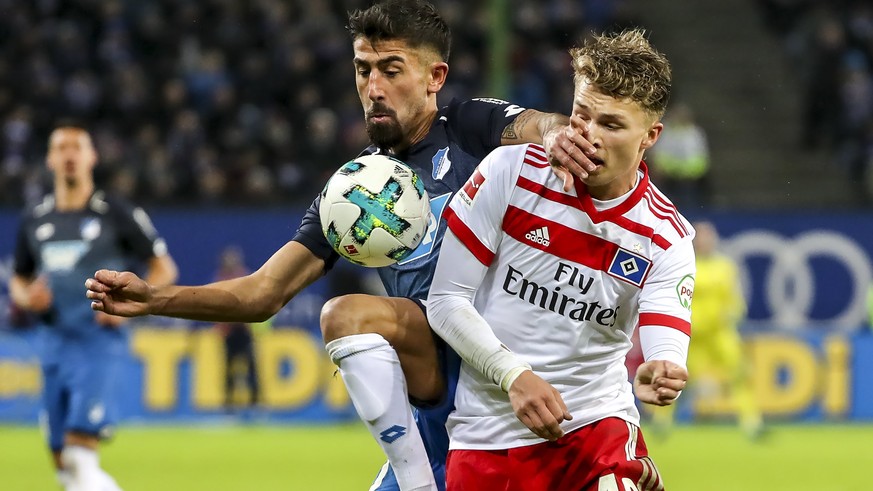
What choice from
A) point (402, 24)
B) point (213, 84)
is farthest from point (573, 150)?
point (213, 84)

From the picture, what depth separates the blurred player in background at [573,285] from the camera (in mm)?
4105

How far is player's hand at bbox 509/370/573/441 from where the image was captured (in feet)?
12.9

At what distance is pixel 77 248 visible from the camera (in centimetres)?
833

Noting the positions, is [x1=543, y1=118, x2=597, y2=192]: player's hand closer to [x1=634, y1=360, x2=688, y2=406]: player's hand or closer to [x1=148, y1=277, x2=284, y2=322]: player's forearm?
[x1=634, y1=360, x2=688, y2=406]: player's hand

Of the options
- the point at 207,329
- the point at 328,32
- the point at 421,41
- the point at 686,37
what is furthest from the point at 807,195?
the point at 421,41

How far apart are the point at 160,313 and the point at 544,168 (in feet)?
4.13

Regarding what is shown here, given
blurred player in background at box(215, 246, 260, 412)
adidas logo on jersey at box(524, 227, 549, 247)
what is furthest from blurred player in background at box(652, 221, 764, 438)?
adidas logo on jersey at box(524, 227, 549, 247)

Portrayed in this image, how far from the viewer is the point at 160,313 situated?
4266 millimetres

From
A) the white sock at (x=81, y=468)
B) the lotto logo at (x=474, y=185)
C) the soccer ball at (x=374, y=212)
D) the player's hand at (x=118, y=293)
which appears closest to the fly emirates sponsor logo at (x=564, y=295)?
the lotto logo at (x=474, y=185)

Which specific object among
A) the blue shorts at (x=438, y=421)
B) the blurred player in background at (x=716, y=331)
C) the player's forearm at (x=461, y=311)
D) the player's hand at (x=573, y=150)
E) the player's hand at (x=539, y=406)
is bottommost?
the blurred player in background at (x=716, y=331)

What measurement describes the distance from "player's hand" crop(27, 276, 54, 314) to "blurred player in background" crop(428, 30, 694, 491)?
13.9ft

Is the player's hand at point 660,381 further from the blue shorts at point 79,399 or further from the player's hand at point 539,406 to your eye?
the blue shorts at point 79,399

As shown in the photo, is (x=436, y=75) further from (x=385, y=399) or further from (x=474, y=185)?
(x=385, y=399)

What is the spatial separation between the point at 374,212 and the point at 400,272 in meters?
0.51
